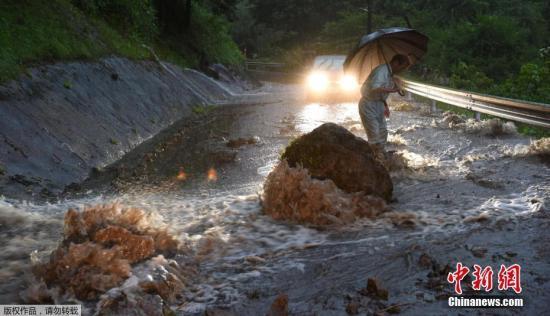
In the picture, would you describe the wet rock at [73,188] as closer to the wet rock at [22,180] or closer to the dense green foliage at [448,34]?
the wet rock at [22,180]

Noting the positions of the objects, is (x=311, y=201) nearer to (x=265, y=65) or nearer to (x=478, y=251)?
(x=478, y=251)

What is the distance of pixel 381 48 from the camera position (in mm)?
8703

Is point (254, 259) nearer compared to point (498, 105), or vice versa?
point (254, 259)

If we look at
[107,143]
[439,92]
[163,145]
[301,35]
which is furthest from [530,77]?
[301,35]

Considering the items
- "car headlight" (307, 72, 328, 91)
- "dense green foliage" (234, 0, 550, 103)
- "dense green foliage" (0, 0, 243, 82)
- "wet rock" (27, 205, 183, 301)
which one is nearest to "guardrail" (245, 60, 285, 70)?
"dense green foliage" (234, 0, 550, 103)

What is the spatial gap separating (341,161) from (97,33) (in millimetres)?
12176

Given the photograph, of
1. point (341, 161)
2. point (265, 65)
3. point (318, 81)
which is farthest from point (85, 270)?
point (265, 65)

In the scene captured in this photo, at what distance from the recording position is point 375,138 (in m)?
8.74

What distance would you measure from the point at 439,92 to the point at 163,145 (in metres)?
9.82

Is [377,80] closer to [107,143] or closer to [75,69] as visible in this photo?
[107,143]

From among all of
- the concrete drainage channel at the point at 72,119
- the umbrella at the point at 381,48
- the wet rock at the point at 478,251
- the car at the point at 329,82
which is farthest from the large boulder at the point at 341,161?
the car at the point at 329,82

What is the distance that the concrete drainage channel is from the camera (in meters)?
7.43

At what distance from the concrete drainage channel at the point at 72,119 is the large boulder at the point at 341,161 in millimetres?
3694

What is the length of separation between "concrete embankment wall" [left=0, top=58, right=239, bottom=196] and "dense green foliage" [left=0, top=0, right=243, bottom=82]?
1.49ft
